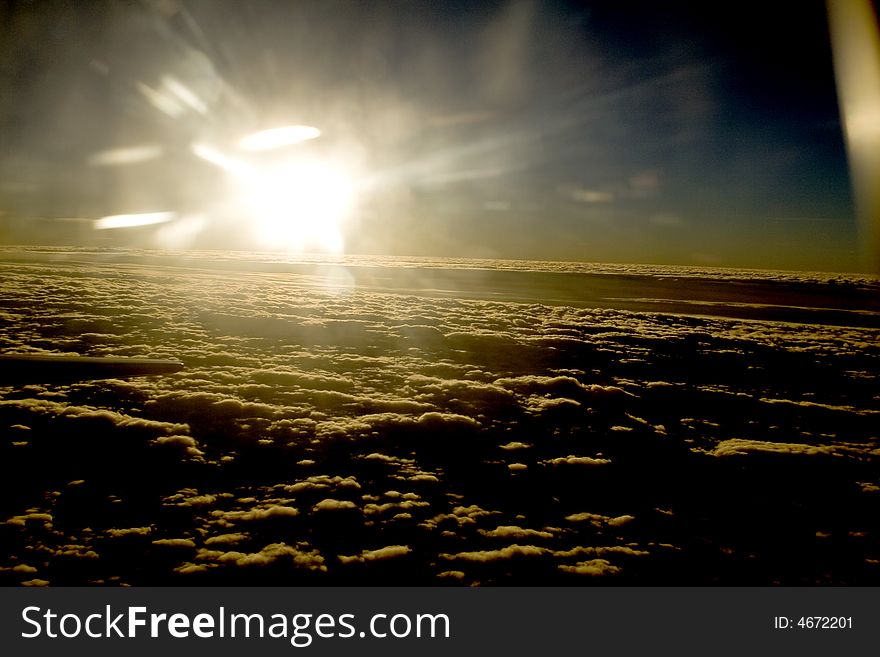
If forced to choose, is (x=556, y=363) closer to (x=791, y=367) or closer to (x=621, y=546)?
(x=791, y=367)

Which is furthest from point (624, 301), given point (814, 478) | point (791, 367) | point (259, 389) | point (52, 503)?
point (52, 503)

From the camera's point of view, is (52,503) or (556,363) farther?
(556,363)

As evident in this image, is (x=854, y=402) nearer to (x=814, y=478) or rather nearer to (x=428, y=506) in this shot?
(x=814, y=478)

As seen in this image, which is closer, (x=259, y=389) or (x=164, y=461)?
(x=164, y=461)

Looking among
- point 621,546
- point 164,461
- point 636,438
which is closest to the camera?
point 621,546

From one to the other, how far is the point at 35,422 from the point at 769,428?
9.61 metres

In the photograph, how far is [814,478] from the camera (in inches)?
166

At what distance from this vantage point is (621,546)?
10.3 ft

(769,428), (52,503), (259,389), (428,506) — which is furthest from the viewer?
(259,389)

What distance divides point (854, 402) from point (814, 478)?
4.06m
